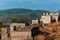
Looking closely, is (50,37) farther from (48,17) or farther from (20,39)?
(48,17)

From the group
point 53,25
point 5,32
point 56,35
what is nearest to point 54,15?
point 53,25

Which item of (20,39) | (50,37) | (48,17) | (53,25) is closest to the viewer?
(20,39)

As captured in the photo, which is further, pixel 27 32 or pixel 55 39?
pixel 55 39

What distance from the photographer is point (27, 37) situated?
29.9m

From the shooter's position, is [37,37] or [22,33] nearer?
[22,33]

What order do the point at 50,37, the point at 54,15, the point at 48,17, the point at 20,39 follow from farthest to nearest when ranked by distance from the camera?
the point at 54,15 < the point at 48,17 < the point at 50,37 < the point at 20,39

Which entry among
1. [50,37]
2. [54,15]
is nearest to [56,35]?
[50,37]

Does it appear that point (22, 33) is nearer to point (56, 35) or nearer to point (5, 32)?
point (5, 32)

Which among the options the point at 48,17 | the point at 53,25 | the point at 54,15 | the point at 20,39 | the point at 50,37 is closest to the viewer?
the point at 20,39

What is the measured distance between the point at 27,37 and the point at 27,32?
0.52 m

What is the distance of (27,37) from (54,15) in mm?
20579

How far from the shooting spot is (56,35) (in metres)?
37.6

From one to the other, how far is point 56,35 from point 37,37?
4.84 meters

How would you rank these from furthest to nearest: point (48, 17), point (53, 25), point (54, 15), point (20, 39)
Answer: point (54, 15)
point (48, 17)
point (53, 25)
point (20, 39)
